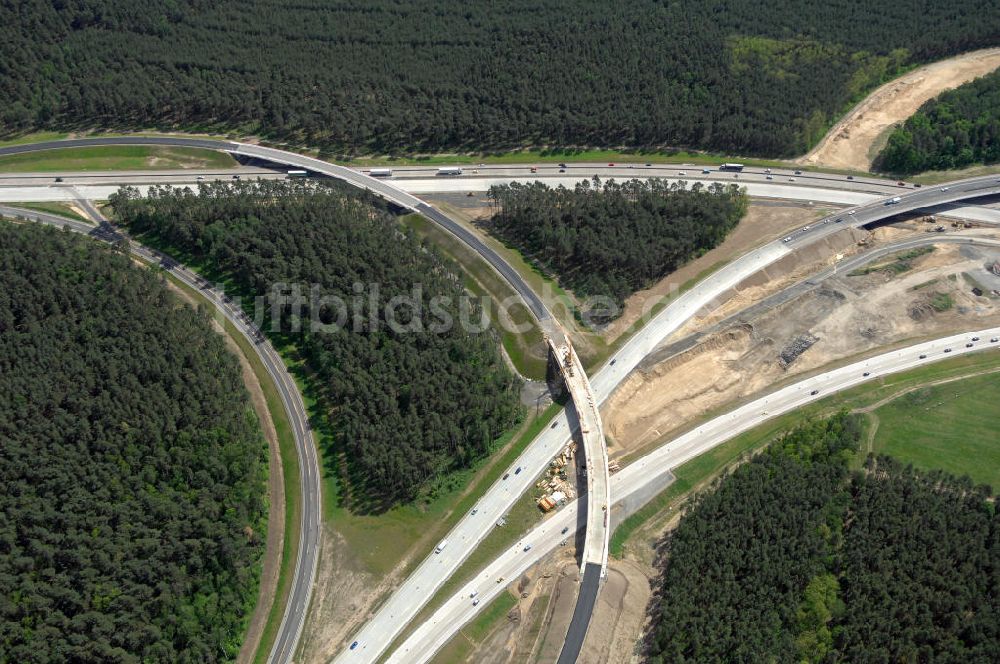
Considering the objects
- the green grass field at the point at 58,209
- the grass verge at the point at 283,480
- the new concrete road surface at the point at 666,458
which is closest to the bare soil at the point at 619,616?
the new concrete road surface at the point at 666,458

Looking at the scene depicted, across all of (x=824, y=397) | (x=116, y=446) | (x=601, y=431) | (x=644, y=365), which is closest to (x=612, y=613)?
(x=601, y=431)

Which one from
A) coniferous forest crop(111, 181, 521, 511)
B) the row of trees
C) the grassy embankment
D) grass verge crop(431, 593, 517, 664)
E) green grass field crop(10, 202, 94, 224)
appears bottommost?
grass verge crop(431, 593, 517, 664)

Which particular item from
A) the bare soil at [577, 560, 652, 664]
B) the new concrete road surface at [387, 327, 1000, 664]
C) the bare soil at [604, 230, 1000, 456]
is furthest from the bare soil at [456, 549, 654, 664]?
the bare soil at [604, 230, 1000, 456]

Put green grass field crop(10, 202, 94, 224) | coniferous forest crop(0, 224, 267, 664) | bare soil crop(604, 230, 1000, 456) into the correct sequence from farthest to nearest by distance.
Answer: green grass field crop(10, 202, 94, 224) → bare soil crop(604, 230, 1000, 456) → coniferous forest crop(0, 224, 267, 664)

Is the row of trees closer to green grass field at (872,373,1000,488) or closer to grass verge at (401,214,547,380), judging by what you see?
grass verge at (401,214,547,380)

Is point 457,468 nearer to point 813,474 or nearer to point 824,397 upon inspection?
point 813,474

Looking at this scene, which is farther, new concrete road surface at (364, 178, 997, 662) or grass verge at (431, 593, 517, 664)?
new concrete road surface at (364, 178, 997, 662)
